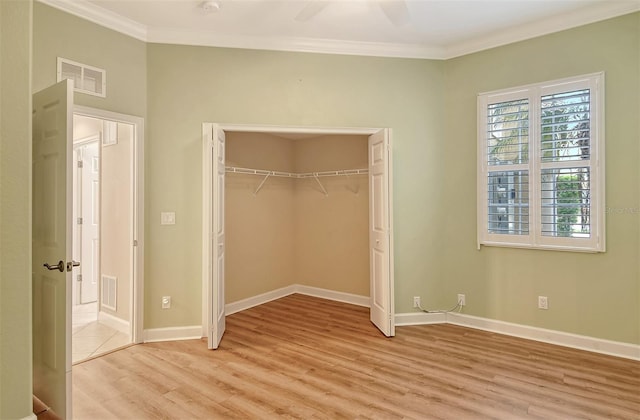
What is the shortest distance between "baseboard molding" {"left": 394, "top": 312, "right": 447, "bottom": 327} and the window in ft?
3.29

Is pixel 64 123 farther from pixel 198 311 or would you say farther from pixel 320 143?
pixel 320 143

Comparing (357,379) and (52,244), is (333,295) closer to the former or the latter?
(357,379)

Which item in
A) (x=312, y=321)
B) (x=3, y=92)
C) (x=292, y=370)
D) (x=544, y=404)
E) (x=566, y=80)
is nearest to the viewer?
(x=3, y=92)

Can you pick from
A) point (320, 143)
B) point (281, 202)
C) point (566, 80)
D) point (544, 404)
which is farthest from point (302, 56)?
point (544, 404)

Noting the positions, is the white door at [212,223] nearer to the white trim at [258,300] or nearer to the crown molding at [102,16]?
the white trim at [258,300]

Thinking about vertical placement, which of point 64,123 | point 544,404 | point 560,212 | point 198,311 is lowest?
point 544,404

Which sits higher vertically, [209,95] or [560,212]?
[209,95]

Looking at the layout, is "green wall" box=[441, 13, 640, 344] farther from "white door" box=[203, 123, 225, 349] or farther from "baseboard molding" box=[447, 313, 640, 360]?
"white door" box=[203, 123, 225, 349]

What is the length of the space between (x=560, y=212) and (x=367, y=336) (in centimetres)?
232

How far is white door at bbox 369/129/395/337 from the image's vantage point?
360cm

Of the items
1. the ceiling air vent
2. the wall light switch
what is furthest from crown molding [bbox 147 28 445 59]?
the wall light switch

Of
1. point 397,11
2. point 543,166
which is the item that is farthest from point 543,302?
point 397,11

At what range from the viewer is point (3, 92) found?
1.78 m

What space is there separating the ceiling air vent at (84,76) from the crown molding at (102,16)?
0.44 meters
